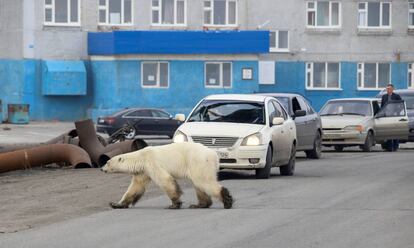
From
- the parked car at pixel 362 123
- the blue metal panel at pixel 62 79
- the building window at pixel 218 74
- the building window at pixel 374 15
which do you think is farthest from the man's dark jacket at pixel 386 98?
the building window at pixel 374 15

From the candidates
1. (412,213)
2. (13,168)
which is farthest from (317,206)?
(13,168)

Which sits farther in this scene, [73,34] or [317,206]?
[73,34]

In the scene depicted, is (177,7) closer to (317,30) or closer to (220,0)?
(220,0)

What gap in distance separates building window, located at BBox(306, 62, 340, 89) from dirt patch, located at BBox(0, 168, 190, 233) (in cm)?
3442

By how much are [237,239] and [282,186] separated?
22.4ft

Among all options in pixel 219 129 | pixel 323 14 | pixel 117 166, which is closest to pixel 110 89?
pixel 323 14

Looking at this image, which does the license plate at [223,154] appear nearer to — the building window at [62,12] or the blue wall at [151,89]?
the blue wall at [151,89]

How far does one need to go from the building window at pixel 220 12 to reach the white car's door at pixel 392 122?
79.1 feet

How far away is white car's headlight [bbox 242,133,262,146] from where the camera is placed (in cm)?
1975

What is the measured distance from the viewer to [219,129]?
19812 millimetres

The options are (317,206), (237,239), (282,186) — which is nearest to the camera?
(237,239)

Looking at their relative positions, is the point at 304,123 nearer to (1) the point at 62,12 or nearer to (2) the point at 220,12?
(1) the point at 62,12

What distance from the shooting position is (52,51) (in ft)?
173

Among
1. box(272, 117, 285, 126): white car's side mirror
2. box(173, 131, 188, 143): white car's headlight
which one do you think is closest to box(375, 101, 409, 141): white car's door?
box(272, 117, 285, 126): white car's side mirror
